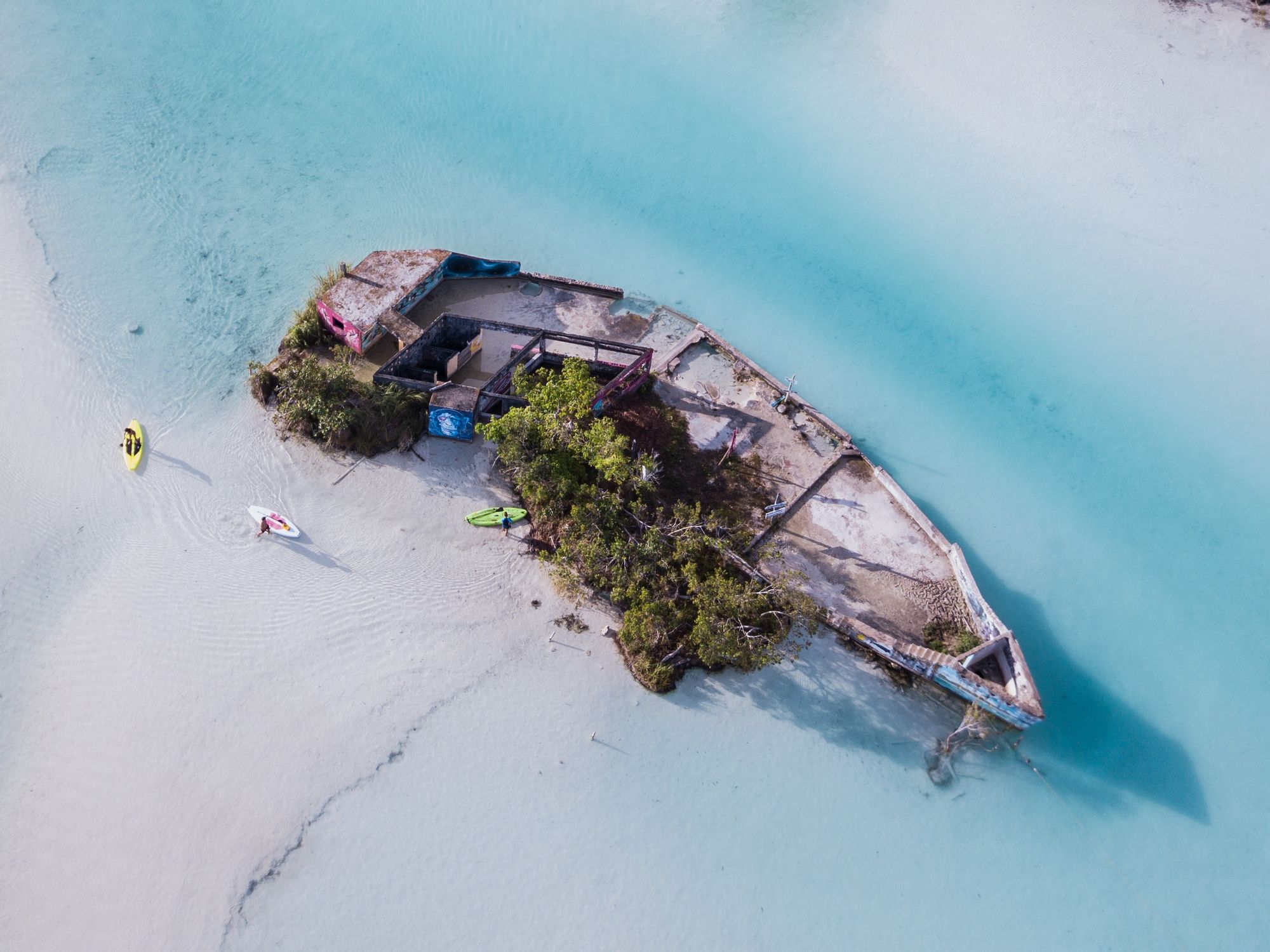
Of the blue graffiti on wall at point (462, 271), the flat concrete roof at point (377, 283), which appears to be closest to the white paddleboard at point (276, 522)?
the flat concrete roof at point (377, 283)

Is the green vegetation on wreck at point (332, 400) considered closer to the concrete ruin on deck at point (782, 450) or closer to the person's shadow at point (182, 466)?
the concrete ruin on deck at point (782, 450)

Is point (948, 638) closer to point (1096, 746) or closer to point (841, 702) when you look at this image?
point (841, 702)

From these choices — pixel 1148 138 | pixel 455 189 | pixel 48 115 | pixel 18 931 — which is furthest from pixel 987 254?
pixel 48 115

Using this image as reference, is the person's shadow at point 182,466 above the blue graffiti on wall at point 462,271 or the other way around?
the other way around

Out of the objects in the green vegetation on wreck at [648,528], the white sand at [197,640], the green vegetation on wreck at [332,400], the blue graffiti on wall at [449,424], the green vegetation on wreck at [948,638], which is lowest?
the white sand at [197,640]

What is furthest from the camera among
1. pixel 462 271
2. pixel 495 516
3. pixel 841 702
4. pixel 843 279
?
pixel 843 279

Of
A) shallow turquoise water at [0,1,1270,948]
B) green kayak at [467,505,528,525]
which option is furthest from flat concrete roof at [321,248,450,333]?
green kayak at [467,505,528,525]

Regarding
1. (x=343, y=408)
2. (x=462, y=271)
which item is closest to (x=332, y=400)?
(x=343, y=408)

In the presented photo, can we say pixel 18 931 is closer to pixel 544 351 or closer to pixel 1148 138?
pixel 544 351
